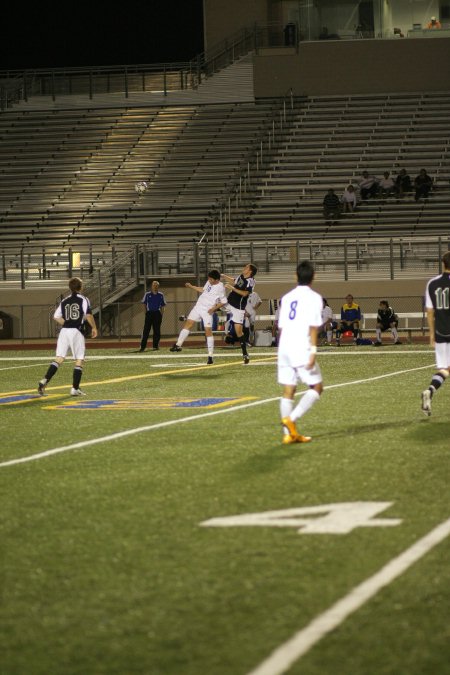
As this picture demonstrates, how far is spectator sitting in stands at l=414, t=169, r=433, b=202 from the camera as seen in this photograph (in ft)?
129

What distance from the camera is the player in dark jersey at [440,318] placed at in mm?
12344

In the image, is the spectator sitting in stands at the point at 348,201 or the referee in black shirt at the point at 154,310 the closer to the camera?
the referee in black shirt at the point at 154,310

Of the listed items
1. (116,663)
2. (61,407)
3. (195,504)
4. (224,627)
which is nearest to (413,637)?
(224,627)

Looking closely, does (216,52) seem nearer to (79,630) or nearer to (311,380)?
(311,380)

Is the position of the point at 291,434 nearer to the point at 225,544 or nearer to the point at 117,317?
the point at 225,544

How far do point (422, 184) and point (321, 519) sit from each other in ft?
109

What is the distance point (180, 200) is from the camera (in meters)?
41.8

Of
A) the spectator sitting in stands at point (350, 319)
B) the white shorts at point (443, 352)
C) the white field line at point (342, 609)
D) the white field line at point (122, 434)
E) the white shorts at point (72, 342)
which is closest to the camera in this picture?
the white field line at point (342, 609)

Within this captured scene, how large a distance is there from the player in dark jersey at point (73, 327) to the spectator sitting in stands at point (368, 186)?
24.0 metres

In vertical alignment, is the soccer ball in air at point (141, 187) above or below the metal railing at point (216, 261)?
above

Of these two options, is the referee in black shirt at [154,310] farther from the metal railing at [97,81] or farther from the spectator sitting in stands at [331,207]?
the metal railing at [97,81]

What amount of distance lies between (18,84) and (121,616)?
4572cm

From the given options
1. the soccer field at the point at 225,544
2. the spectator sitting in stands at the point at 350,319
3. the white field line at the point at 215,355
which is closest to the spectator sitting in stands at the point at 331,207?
the spectator sitting in stands at the point at 350,319

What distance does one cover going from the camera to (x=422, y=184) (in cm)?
3925
